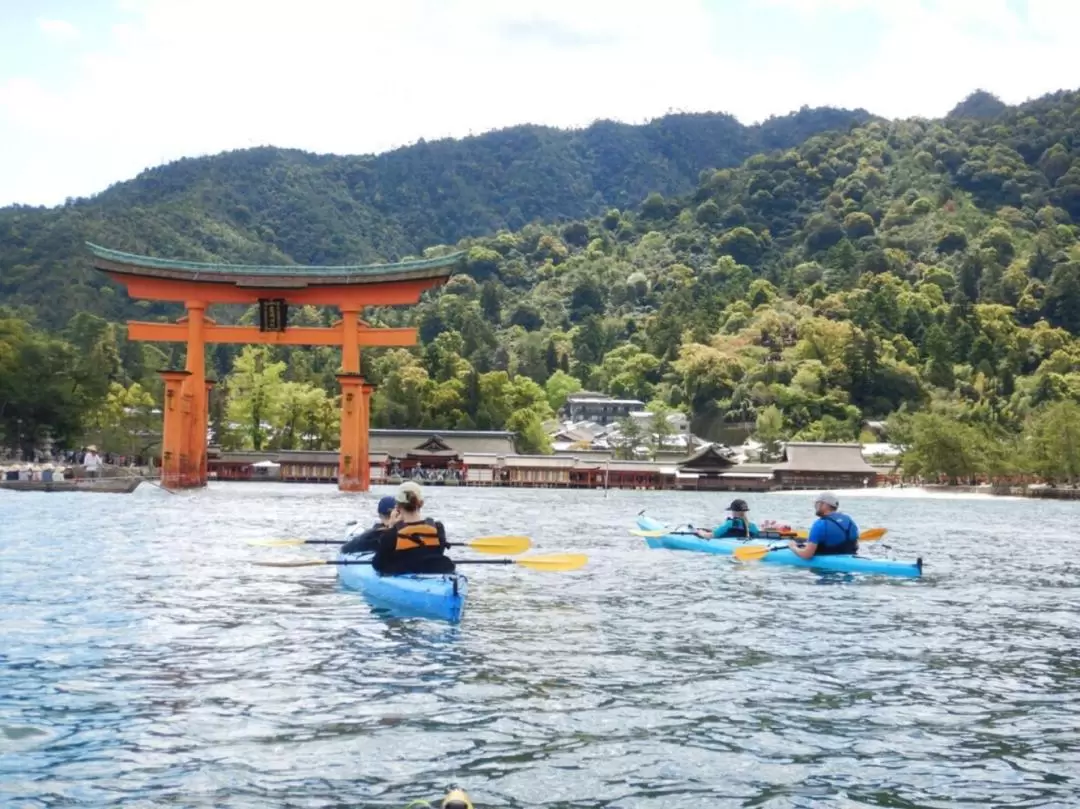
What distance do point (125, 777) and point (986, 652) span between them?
8.20m

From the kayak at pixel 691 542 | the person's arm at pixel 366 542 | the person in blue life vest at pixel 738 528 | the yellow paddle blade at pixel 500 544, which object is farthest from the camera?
the person in blue life vest at pixel 738 528

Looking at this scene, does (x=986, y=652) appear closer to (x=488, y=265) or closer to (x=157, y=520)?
(x=157, y=520)

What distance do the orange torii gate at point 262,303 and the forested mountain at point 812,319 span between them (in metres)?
30.7

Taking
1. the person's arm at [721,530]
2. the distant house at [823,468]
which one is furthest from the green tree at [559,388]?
the person's arm at [721,530]

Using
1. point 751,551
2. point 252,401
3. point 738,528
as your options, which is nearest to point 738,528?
point 738,528

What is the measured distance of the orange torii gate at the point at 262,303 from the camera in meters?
44.5

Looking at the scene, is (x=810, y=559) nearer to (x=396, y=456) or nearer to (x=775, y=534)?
(x=775, y=534)

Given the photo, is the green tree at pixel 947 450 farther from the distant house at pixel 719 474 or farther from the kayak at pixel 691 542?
the kayak at pixel 691 542

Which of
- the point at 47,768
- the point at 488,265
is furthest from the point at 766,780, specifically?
the point at 488,265

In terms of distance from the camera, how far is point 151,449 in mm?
74875

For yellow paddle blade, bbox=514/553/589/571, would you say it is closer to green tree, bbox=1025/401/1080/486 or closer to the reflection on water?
the reflection on water

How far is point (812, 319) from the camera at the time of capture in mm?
120500

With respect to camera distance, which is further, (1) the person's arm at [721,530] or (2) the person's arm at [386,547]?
(1) the person's arm at [721,530]

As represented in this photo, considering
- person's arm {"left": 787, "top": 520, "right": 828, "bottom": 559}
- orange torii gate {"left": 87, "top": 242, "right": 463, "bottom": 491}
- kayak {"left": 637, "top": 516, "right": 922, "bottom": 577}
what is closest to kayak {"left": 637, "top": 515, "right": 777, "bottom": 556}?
kayak {"left": 637, "top": 516, "right": 922, "bottom": 577}
